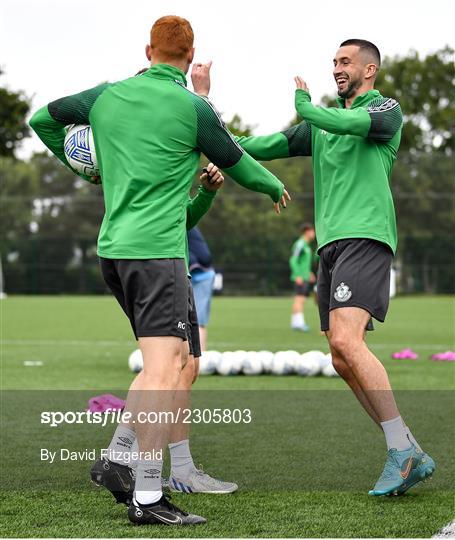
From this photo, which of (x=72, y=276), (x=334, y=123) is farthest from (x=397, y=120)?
(x=72, y=276)

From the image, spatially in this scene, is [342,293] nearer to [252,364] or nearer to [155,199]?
[155,199]

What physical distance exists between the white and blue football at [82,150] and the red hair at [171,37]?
0.59 m

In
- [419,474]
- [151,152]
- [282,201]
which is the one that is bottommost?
[419,474]

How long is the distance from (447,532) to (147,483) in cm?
141

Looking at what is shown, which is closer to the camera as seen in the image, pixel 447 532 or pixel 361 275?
pixel 447 532

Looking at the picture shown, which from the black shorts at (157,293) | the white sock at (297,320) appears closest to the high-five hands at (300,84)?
the black shorts at (157,293)

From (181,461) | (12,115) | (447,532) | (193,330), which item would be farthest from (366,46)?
(12,115)

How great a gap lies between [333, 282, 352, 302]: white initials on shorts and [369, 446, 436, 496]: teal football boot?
2.90ft

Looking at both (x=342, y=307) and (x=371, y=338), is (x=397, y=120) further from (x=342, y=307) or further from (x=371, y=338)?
(x=371, y=338)

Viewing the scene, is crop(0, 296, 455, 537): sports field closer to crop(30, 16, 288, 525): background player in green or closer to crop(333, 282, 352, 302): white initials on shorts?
crop(30, 16, 288, 525): background player in green

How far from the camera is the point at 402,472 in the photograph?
5.63 meters

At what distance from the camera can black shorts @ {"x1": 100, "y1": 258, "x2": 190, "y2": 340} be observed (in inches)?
195

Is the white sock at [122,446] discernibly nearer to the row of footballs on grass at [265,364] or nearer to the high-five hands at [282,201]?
the high-five hands at [282,201]

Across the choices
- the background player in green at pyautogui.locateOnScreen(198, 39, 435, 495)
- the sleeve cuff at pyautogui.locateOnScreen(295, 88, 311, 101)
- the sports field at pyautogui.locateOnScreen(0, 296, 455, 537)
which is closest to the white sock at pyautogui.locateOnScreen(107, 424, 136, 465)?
the sports field at pyautogui.locateOnScreen(0, 296, 455, 537)
